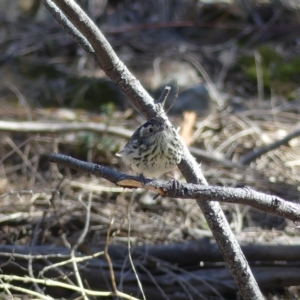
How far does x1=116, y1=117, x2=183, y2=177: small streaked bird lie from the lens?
11.2 feet

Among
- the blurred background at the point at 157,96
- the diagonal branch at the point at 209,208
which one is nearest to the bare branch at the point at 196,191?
the diagonal branch at the point at 209,208

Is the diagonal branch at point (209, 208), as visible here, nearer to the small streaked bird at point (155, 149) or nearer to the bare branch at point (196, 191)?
the small streaked bird at point (155, 149)

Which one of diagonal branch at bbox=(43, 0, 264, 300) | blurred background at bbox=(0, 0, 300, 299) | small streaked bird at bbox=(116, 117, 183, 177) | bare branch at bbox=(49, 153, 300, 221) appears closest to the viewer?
bare branch at bbox=(49, 153, 300, 221)

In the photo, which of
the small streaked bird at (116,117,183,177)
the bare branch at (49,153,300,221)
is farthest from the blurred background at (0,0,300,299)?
the bare branch at (49,153,300,221)

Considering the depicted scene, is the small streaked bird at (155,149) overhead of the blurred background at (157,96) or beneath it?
beneath

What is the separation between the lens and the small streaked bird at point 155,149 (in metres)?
3.41

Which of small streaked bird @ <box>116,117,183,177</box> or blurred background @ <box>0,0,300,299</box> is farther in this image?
blurred background @ <box>0,0,300,299</box>

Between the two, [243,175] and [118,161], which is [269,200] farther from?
[118,161]

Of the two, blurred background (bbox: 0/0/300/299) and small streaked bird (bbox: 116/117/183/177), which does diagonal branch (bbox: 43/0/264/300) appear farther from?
blurred background (bbox: 0/0/300/299)

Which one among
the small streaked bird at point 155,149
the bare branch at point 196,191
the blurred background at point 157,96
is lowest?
the bare branch at point 196,191

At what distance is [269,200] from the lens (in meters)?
2.93

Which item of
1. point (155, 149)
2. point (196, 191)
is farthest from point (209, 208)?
point (196, 191)

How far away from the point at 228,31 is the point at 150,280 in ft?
20.8

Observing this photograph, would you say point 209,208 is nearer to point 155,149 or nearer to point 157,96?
point 155,149
